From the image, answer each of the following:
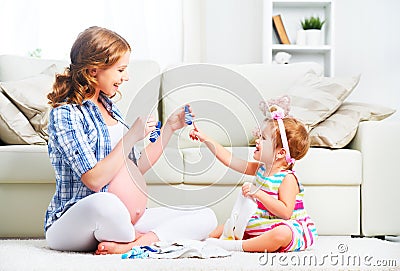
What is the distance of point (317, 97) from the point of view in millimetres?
2797

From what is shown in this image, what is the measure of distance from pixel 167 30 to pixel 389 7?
140 centimetres

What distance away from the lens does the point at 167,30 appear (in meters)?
4.07

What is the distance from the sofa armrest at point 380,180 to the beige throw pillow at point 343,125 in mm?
82

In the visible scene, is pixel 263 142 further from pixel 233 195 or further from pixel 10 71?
pixel 10 71

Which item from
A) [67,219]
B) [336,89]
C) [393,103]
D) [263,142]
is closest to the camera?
[67,219]

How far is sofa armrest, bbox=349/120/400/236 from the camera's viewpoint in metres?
2.53

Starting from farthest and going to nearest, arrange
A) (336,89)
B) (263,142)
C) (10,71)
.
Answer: (10,71) → (336,89) → (263,142)

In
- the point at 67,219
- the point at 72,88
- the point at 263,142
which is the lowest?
the point at 67,219

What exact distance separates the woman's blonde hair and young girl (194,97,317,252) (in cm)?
35

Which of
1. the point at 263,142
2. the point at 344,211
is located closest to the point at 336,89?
the point at 344,211

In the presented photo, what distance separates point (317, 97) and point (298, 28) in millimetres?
1315

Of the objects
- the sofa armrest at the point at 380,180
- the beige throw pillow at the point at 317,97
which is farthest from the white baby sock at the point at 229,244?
the beige throw pillow at the point at 317,97

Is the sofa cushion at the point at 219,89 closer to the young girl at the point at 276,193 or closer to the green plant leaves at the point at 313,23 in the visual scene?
the young girl at the point at 276,193

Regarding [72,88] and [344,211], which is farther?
[344,211]
